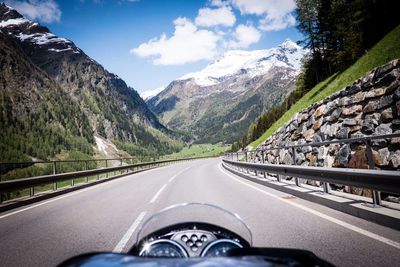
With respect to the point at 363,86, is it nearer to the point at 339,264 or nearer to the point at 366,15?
the point at 339,264

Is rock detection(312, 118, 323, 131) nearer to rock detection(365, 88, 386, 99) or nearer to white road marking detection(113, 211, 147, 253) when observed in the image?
rock detection(365, 88, 386, 99)

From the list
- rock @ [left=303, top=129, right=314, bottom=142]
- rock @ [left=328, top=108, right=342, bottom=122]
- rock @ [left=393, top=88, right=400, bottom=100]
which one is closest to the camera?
rock @ [left=393, top=88, right=400, bottom=100]

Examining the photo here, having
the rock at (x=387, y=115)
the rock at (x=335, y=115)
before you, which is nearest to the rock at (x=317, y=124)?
the rock at (x=335, y=115)

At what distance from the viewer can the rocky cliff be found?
37.2 feet

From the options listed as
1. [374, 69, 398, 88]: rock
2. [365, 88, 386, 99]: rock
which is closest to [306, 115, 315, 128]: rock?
[365, 88, 386, 99]: rock

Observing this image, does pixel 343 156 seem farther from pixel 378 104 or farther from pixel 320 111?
pixel 320 111

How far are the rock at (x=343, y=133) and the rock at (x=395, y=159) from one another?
4221 millimetres

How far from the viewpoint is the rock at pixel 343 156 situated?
12.7m

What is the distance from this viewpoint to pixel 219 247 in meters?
2.22

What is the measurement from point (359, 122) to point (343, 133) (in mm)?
913

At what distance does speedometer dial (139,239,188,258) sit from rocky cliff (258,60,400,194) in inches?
400

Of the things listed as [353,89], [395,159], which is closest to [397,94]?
[395,159]

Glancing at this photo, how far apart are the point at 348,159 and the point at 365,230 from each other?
8.25 m

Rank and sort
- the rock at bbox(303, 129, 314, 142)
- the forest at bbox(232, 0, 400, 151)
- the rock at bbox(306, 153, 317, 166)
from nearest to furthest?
the rock at bbox(306, 153, 317, 166) < the rock at bbox(303, 129, 314, 142) < the forest at bbox(232, 0, 400, 151)
